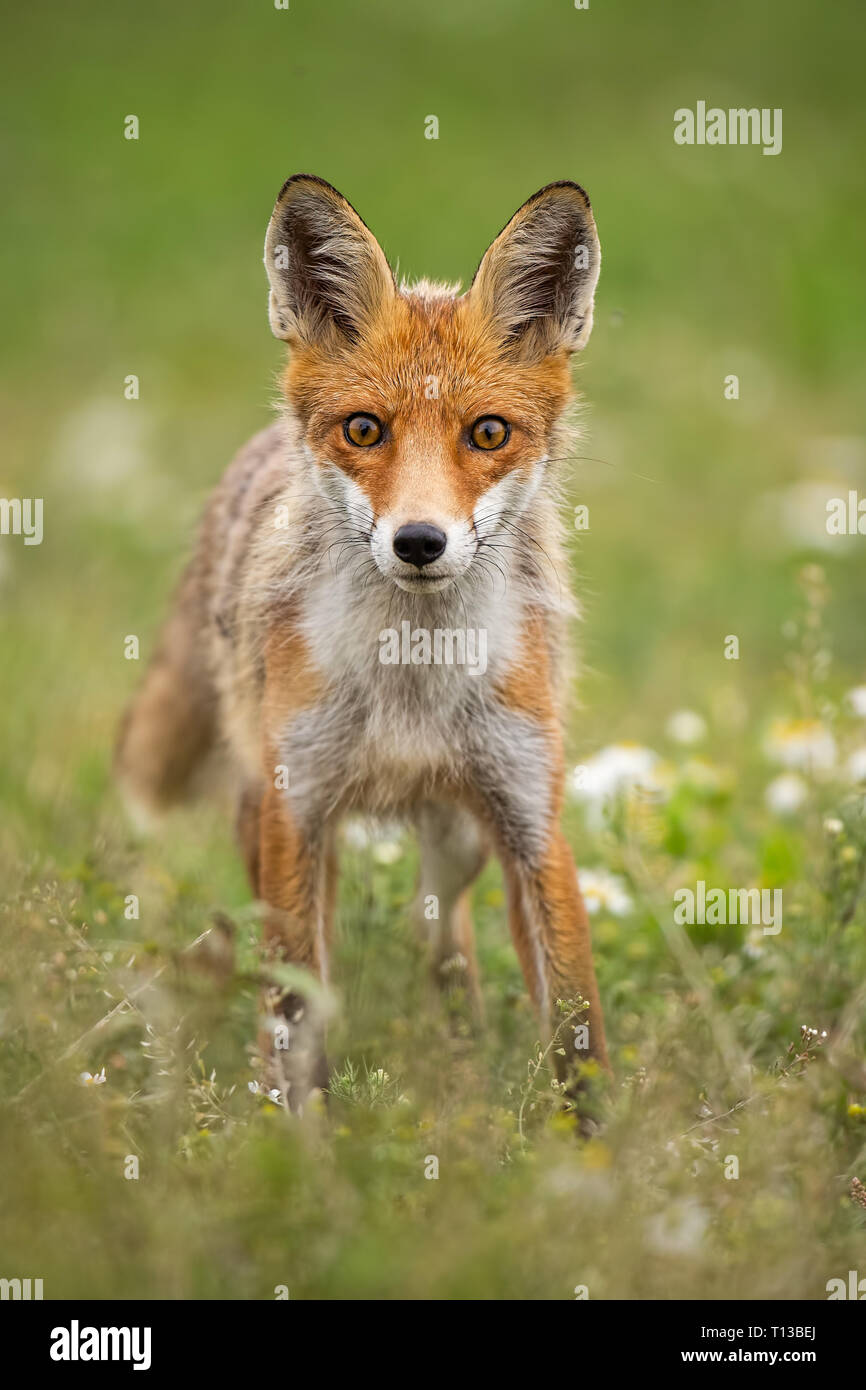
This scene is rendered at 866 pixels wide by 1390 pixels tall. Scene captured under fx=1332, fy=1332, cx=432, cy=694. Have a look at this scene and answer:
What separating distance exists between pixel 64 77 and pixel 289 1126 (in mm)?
21597

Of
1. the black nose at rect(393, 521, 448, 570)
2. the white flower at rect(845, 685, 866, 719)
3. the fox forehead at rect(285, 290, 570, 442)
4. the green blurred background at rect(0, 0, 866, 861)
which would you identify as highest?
the green blurred background at rect(0, 0, 866, 861)

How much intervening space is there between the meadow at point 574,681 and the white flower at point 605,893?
1.3 inches

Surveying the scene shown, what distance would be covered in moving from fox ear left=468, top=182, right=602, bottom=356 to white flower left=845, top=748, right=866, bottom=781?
2.18 metres

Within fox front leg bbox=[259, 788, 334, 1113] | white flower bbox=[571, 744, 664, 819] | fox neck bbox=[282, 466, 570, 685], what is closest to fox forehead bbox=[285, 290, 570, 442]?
fox neck bbox=[282, 466, 570, 685]

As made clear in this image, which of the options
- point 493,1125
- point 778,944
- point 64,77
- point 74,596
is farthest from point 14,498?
point 64,77

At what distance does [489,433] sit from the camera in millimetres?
4438

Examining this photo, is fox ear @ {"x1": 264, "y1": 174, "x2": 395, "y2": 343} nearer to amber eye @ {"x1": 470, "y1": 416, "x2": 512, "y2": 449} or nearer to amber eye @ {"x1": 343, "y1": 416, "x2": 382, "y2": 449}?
amber eye @ {"x1": 343, "y1": 416, "x2": 382, "y2": 449}

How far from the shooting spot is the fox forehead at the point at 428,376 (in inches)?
171

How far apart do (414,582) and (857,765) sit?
8.26 feet

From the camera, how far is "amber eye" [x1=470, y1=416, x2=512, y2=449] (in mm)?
4398

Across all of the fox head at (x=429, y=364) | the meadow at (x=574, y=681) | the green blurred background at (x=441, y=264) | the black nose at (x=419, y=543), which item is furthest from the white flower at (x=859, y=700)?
the green blurred background at (x=441, y=264)

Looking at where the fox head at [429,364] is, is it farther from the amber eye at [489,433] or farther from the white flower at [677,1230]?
the white flower at [677,1230]

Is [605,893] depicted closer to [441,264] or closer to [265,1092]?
[265,1092]

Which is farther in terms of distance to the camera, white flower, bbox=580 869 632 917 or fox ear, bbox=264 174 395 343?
white flower, bbox=580 869 632 917
